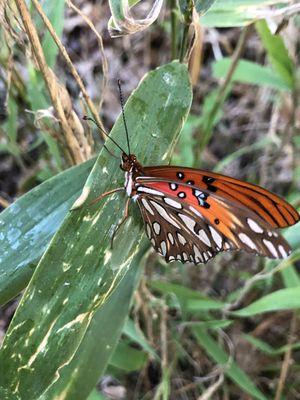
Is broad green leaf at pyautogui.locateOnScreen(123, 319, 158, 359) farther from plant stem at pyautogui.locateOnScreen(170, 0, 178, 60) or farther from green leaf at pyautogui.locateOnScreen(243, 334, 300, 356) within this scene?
plant stem at pyautogui.locateOnScreen(170, 0, 178, 60)

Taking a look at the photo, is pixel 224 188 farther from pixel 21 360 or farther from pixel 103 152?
pixel 21 360

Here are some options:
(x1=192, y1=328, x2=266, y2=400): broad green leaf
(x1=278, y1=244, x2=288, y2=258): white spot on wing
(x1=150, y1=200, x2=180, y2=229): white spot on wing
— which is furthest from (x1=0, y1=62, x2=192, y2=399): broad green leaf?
(x1=192, y1=328, x2=266, y2=400): broad green leaf

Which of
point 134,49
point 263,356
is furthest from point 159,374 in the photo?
point 134,49

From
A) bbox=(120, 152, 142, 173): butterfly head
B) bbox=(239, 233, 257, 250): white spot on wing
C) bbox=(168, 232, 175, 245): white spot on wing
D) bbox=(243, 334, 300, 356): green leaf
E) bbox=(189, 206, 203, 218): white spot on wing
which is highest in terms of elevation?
bbox=(243, 334, 300, 356): green leaf

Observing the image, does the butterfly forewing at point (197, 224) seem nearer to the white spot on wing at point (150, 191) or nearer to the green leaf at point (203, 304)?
the white spot on wing at point (150, 191)

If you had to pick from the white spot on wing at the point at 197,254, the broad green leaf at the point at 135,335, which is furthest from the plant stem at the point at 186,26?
the broad green leaf at the point at 135,335

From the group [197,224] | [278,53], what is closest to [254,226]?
[197,224]
